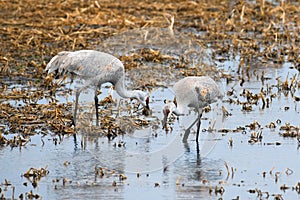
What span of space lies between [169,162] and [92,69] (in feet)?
6.76

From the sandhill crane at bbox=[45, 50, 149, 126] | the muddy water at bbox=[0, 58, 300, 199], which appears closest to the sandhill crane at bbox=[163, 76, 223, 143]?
the muddy water at bbox=[0, 58, 300, 199]

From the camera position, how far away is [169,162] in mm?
8617

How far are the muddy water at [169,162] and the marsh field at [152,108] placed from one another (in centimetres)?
1

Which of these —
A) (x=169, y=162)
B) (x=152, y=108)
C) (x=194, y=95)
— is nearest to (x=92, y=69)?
(x=152, y=108)

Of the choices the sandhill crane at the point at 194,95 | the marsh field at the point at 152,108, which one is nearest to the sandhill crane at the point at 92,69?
the marsh field at the point at 152,108

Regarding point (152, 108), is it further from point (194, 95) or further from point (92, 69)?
point (194, 95)

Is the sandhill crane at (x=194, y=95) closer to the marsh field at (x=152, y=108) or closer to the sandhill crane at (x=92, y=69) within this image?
the marsh field at (x=152, y=108)

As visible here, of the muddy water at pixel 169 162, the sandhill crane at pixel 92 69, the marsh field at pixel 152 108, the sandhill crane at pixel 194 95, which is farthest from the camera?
Answer: the sandhill crane at pixel 92 69

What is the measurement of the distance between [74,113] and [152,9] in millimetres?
8031

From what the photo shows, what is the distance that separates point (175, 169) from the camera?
830cm

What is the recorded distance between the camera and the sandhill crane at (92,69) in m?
10.1

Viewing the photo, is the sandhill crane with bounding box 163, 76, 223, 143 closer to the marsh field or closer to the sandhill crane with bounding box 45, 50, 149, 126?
the marsh field

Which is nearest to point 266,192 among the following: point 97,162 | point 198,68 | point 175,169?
point 175,169

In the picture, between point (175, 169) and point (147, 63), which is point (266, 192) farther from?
point (147, 63)
